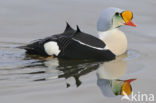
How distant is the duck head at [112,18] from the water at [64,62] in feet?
2.16

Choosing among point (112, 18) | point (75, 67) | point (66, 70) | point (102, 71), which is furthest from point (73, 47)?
point (112, 18)

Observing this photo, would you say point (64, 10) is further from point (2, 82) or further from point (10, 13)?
point (2, 82)

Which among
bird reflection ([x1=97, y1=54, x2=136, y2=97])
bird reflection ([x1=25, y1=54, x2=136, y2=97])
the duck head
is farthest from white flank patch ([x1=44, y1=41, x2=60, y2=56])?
the duck head

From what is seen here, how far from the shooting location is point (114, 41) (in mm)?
11391

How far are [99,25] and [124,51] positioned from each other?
2.37 ft

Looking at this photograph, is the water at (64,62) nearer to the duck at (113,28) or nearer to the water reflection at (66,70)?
the water reflection at (66,70)

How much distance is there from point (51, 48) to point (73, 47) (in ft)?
1.37

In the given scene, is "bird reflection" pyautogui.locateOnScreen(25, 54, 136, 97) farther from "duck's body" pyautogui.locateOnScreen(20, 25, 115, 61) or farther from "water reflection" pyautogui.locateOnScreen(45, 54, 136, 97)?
"duck's body" pyautogui.locateOnScreen(20, 25, 115, 61)

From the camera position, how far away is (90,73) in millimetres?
10195

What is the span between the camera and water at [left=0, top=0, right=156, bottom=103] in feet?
30.1

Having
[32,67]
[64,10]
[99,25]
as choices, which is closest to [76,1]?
[64,10]

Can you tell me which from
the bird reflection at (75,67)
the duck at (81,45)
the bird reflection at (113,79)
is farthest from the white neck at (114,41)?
the bird reflection at (75,67)

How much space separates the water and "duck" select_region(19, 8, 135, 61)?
0.55 ft

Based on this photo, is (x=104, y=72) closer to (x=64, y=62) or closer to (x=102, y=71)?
(x=102, y=71)
